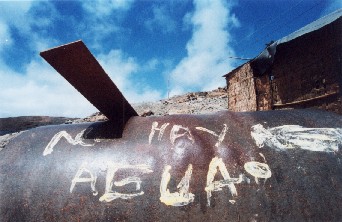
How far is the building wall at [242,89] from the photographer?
42.6ft

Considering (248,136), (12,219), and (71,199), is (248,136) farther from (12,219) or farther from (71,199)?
(12,219)

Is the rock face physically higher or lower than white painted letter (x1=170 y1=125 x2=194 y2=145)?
higher

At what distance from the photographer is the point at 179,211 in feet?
5.51

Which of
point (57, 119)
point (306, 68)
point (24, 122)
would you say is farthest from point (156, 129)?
point (24, 122)

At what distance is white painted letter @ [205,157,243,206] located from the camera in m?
1.72

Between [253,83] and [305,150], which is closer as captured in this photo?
[305,150]

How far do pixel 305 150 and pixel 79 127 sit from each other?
175cm

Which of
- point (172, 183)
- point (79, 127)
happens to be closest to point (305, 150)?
point (172, 183)

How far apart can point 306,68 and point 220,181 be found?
20.8 feet

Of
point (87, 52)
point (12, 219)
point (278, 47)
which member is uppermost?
point (278, 47)

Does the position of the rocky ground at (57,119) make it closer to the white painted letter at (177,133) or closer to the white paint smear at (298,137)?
the white painted letter at (177,133)

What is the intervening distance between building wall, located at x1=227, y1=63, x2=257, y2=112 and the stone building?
59.4 inches

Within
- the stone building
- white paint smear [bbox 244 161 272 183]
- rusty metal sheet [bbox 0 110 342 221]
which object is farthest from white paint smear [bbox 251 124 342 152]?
the stone building

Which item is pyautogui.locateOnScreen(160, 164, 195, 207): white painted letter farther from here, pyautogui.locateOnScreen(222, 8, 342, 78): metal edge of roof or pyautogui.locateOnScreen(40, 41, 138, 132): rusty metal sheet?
pyautogui.locateOnScreen(222, 8, 342, 78): metal edge of roof
